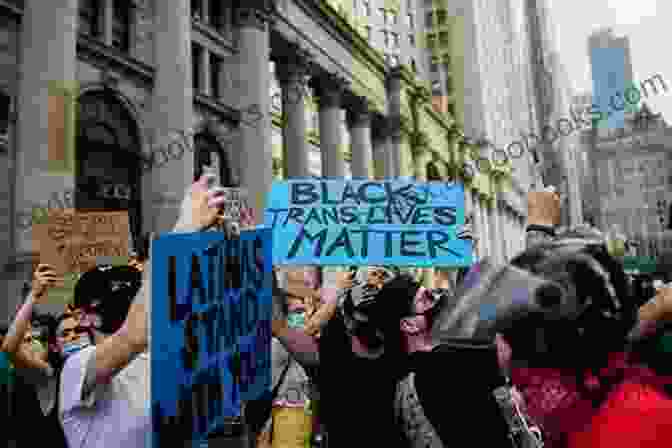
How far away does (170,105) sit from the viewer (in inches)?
567

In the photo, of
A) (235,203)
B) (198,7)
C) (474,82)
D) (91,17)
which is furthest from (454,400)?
(474,82)

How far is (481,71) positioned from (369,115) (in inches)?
1404

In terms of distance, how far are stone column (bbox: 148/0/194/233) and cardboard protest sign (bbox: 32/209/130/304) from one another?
8.26m

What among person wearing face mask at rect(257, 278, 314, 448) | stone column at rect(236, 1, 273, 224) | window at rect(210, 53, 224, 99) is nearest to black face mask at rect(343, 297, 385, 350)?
person wearing face mask at rect(257, 278, 314, 448)

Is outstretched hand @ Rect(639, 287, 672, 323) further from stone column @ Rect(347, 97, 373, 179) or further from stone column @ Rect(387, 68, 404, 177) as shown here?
stone column @ Rect(387, 68, 404, 177)

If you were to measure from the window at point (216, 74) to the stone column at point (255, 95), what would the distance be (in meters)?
0.67

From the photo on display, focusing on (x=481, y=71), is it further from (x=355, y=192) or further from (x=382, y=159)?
(x=355, y=192)

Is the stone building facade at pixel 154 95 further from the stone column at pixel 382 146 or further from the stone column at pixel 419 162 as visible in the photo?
the stone column at pixel 419 162

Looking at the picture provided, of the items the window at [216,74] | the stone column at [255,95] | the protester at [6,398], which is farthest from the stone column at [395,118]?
the protester at [6,398]

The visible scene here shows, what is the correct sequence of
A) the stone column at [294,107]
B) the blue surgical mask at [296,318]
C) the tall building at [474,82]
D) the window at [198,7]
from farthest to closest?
the tall building at [474,82], the stone column at [294,107], the window at [198,7], the blue surgical mask at [296,318]

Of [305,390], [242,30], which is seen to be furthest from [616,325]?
[242,30]

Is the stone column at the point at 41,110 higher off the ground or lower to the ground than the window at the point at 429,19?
lower

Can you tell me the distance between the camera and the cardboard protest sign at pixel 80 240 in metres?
5.61

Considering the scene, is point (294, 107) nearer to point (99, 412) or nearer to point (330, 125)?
point (330, 125)
